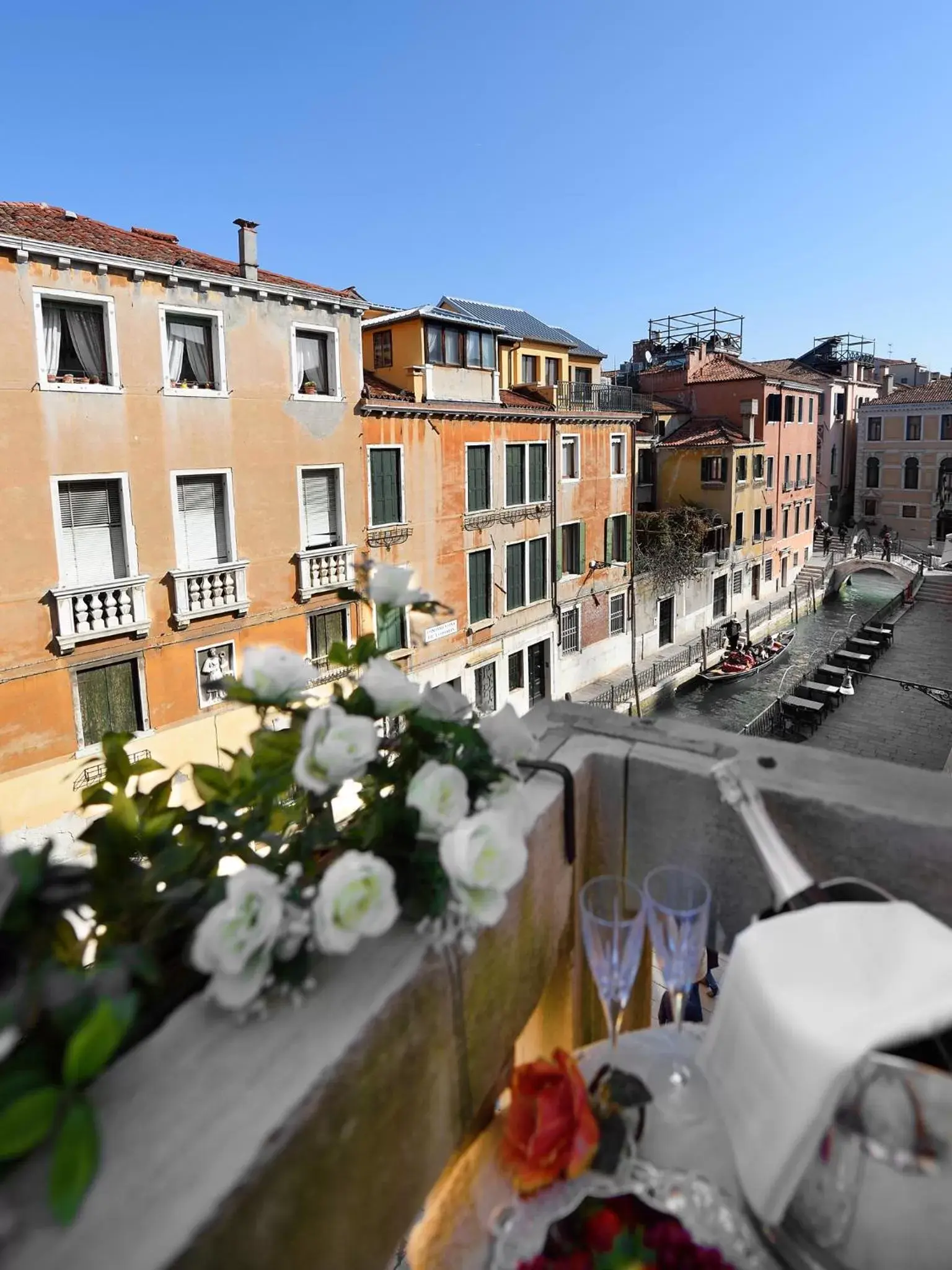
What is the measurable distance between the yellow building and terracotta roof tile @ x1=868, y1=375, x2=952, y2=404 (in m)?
12.1

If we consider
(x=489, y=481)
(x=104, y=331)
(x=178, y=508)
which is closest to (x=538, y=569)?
(x=489, y=481)

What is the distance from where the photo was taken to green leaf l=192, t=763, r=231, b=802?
171 cm

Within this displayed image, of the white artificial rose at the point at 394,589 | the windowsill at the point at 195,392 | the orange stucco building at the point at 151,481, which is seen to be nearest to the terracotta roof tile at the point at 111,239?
the orange stucco building at the point at 151,481

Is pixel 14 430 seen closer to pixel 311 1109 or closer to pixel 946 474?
pixel 311 1109

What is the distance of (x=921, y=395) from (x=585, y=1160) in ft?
131

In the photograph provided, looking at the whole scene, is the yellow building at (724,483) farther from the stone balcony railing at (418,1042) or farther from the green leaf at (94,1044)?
the green leaf at (94,1044)

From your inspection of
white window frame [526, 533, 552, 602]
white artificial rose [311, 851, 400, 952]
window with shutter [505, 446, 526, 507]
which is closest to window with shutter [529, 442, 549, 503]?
window with shutter [505, 446, 526, 507]

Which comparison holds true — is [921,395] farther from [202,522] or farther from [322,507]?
[202,522]

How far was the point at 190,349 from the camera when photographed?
36.7 ft

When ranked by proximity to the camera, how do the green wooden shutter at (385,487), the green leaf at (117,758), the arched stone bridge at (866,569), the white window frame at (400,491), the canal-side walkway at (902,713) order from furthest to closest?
the arched stone bridge at (866,569) → the canal-side walkway at (902,713) → the green wooden shutter at (385,487) → the white window frame at (400,491) → the green leaf at (117,758)

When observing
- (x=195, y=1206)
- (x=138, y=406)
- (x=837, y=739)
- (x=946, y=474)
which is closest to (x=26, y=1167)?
(x=195, y=1206)

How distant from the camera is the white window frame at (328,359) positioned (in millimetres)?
12414

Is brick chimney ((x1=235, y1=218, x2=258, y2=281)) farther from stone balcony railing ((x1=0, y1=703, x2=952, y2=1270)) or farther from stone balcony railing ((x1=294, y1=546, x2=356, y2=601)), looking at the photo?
stone balcony railing ((x1=0, y1=703, x2=952, y2=1270))

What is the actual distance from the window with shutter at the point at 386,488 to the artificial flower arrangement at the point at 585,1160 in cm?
1311
